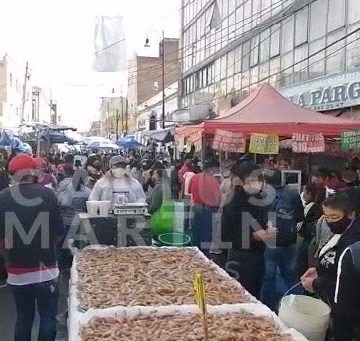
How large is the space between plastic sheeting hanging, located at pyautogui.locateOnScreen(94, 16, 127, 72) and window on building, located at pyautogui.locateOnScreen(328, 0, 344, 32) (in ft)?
20.2

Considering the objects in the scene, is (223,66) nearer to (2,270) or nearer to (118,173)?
(118,173)

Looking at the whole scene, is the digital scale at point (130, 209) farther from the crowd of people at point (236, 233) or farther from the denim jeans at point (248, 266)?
the denim jeans at point (248, 266)

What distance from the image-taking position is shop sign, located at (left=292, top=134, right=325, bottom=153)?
335 inches

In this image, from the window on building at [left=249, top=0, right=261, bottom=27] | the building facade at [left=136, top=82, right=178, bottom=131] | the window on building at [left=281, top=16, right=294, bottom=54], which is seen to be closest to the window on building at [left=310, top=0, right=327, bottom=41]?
the window on building at [left=281, top=16, right=294, bottom=54]

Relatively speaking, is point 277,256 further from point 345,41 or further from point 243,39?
point 243,39

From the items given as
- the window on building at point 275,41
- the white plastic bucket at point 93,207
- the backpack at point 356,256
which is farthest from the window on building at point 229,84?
the backpack at point 356,256

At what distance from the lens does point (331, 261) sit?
12.9 ft

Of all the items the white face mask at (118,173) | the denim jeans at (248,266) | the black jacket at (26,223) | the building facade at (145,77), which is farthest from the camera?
the building facade at (145,77)

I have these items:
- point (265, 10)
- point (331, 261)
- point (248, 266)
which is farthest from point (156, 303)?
point (265, 10)

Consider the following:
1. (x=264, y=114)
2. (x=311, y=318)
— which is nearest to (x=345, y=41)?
(x=264, y=114)

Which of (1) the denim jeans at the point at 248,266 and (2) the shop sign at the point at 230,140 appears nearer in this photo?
(1) the denim jeans at the point at 248,266

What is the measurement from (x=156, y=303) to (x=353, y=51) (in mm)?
11097

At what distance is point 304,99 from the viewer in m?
15.7

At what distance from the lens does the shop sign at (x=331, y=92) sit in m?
12.6
